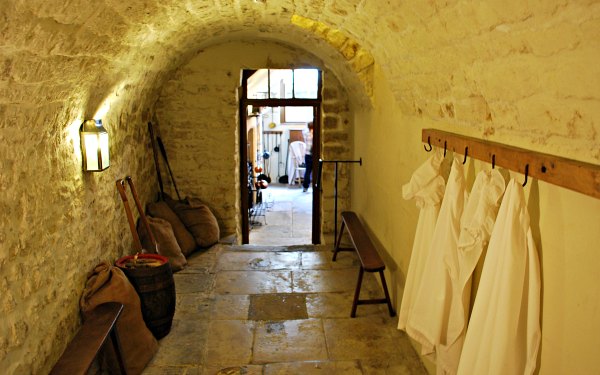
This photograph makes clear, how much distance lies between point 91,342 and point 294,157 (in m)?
10.9

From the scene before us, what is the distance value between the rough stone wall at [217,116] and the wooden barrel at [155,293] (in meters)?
2.28

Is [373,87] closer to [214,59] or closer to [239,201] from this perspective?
[214,59]

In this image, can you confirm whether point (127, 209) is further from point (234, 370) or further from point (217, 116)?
point (217, 116)

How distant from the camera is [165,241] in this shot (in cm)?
488

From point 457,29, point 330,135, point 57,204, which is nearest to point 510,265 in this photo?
point 457,29

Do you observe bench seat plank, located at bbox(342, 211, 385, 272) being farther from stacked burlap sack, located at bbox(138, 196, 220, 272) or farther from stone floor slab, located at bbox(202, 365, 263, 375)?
stacked burlap sack, located at bbox(138, 196, 220, 272)

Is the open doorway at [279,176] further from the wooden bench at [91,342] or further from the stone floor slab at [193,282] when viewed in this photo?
→ the wooden bench at [91,342]

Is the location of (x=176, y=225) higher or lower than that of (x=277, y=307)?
higher

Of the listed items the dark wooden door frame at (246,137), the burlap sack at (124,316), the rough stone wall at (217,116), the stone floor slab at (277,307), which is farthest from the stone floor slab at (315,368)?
the dark wooden door frame at (246,137)

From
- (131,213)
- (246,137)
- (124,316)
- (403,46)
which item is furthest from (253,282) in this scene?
(403,46)

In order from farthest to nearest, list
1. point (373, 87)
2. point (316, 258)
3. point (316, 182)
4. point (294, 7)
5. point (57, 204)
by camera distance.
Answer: point (316, 182) → point (316, 258) → point (373, 87) → point (294, 7) → point (57, 204)

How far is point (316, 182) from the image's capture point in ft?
20.0

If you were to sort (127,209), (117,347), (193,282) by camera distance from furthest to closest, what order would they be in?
(193,282) < (127,209) < (117,347)

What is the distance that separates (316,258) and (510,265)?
3530 millimetres
